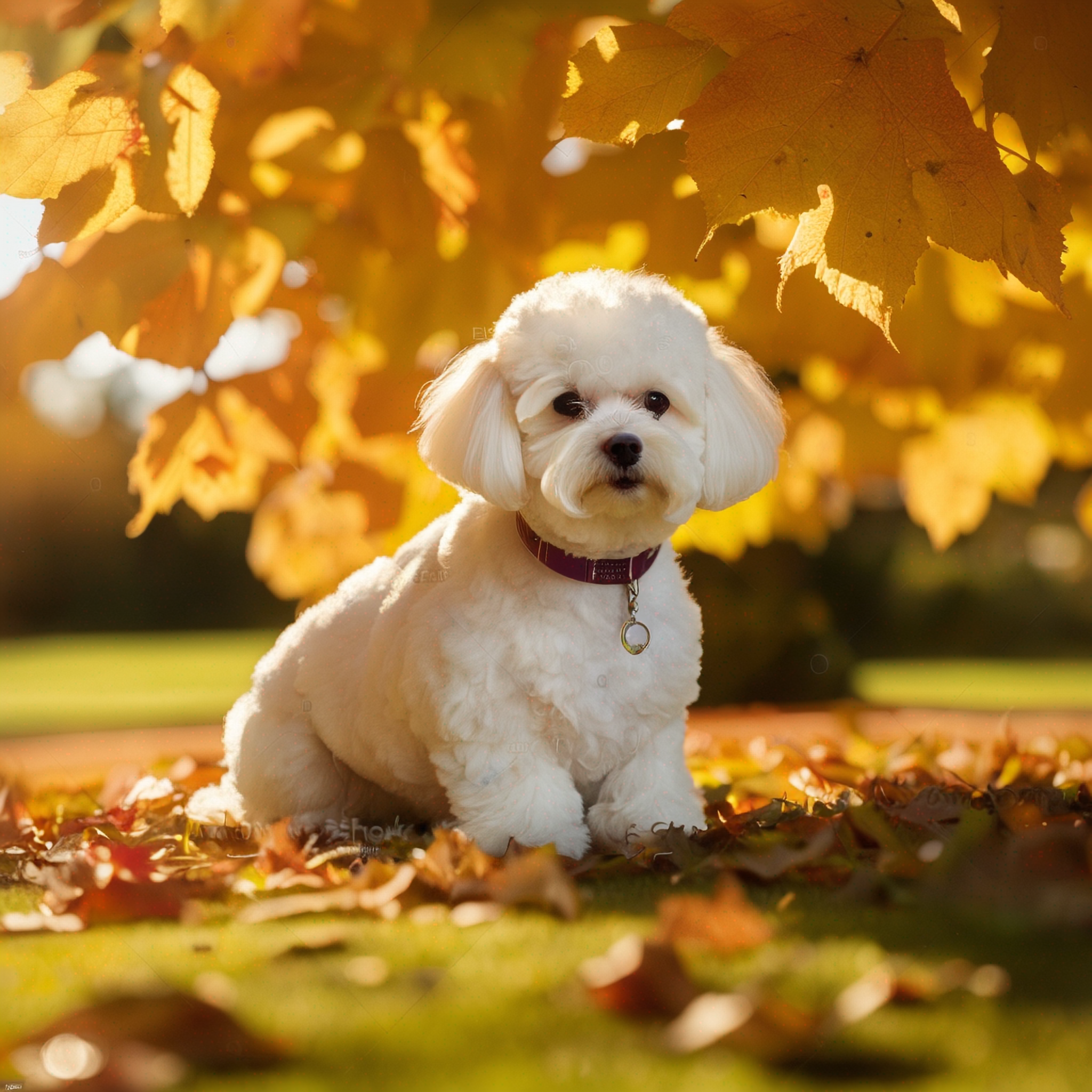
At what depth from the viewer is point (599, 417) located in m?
2.38

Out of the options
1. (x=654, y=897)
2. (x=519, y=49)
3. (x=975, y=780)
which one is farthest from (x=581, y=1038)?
(x=519, y=49)

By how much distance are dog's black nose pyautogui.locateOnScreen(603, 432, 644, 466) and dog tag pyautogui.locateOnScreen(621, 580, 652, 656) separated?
376 mm

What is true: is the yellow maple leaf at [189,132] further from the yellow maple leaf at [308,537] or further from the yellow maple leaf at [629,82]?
the yellow maple leaf at [308,537]

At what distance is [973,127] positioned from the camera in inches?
85.3

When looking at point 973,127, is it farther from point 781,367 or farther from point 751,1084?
point 781,367

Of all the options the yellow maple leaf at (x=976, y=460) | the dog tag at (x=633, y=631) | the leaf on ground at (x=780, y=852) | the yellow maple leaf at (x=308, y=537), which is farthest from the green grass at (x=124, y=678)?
the leaf on ground at (x=780, y=852)

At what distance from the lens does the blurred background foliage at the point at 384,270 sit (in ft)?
8.49

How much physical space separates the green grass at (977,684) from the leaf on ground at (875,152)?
4865 millimetres

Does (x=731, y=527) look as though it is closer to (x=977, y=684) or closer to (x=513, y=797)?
(x=513, y=797)

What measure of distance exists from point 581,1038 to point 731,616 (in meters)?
5.44

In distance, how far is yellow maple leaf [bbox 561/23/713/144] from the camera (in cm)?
228

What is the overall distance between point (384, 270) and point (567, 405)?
4.36ft

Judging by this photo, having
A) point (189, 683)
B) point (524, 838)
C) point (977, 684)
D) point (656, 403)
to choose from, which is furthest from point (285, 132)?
point (189, 683)

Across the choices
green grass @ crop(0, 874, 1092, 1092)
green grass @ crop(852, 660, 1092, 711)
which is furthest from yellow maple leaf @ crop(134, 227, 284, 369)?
green grass @ crop(852, 660, 1092, 711)
